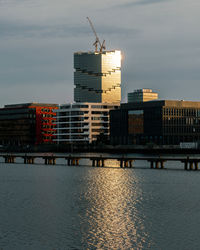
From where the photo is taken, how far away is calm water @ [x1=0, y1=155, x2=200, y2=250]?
4300cm

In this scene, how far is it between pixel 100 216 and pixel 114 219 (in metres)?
2.12

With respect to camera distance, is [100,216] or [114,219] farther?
[100,216]

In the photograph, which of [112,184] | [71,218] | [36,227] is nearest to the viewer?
[36,227]

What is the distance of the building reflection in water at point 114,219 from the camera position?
42.9 metres

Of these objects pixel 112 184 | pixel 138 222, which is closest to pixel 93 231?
pixel 138 222

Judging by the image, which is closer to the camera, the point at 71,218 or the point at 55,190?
the point at 71,218

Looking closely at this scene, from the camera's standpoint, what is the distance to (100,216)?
54719 mm

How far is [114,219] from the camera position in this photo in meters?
53.1

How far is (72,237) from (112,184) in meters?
45.8

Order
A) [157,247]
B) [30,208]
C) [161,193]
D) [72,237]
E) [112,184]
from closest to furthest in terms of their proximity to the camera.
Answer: [157,247] < [72,237] < [30,208] < [161,193] < [112,184]

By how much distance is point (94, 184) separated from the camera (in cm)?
9031

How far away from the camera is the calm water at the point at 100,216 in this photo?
141 ft

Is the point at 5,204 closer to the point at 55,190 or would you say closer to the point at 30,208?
the point at 30,208

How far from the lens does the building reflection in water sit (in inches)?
1689
